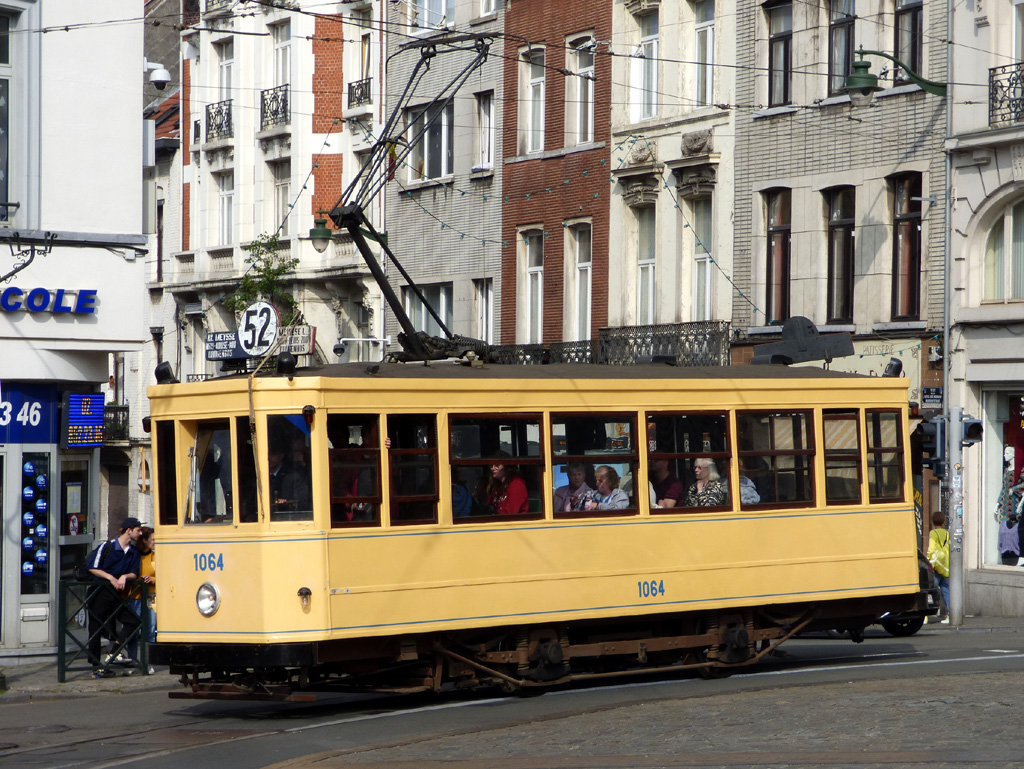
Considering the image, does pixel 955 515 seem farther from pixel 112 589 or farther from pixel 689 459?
pixel 112 589

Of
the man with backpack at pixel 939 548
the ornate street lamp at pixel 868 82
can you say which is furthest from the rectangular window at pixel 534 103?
the man with backpack at pixel 939 548

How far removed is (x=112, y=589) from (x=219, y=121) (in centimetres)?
2978

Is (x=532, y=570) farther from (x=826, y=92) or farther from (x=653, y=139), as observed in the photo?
(x=653, y=139)

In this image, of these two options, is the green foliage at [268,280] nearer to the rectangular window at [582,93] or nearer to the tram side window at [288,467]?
the rectangular window at [582,93]

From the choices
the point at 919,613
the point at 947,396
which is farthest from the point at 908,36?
the point at 919,613

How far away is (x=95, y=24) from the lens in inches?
747

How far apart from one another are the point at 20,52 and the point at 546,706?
9555mm

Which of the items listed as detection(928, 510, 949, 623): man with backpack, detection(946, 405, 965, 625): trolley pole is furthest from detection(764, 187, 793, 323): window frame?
detection(946, 405, 965, 625): trolley pole

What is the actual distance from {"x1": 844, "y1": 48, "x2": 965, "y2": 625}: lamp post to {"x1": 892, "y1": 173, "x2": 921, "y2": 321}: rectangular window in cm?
75

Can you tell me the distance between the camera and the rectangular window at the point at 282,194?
42844 millimetres

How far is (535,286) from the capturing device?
34.2 meters

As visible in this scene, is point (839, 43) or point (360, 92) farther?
point (360, 92)

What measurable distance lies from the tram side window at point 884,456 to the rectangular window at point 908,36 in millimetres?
10938

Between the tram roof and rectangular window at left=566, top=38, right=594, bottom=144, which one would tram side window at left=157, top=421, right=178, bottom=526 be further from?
rectangular window at left=566, top=38, right=594, bottom=144
